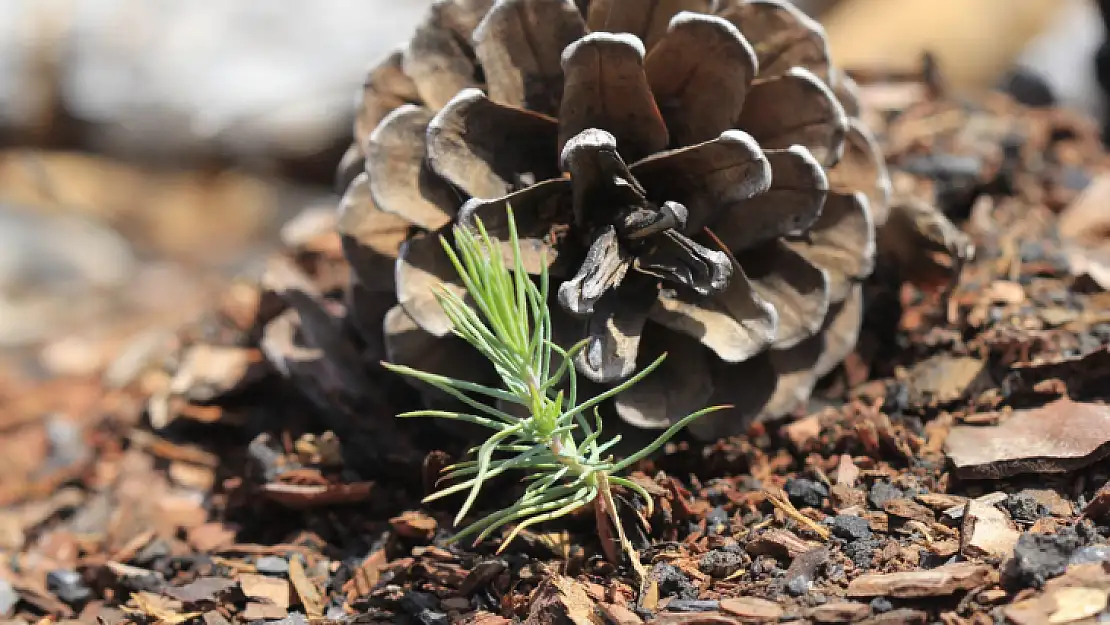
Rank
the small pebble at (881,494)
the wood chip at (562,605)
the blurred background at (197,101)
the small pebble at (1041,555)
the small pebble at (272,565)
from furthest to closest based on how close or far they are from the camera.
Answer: the blurred background at (197,101), the small pebble at (272,565), the small pebble at (881,494), the wood chip at (562,605), the small pebble at (1041,555)

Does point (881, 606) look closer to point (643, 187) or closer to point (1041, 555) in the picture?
point (1041, 555)

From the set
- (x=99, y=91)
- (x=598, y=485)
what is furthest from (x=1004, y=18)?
(x=99, y=91)

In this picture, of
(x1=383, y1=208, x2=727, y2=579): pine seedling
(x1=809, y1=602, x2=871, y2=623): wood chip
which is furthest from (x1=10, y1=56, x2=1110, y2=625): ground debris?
(x1=383, y1=208, x2=727, y2=579): pine seedling

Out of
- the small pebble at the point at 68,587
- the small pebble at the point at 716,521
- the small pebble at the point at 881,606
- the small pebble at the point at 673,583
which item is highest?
the small pebble at the point at 881,606

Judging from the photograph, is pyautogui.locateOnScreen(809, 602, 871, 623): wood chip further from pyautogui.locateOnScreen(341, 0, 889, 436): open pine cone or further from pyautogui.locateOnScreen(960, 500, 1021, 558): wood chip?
pyautogui.locateOnScreen(341, 0, 889, 436): open pine cone

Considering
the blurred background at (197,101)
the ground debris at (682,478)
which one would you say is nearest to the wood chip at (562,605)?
the ground debris at (682,478)

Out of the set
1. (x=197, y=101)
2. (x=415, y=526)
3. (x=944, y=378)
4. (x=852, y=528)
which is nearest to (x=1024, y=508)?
(x=852, y=528)

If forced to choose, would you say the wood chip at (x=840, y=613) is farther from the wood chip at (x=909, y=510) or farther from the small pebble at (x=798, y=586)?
the wood chip at (x=909, y=510)
